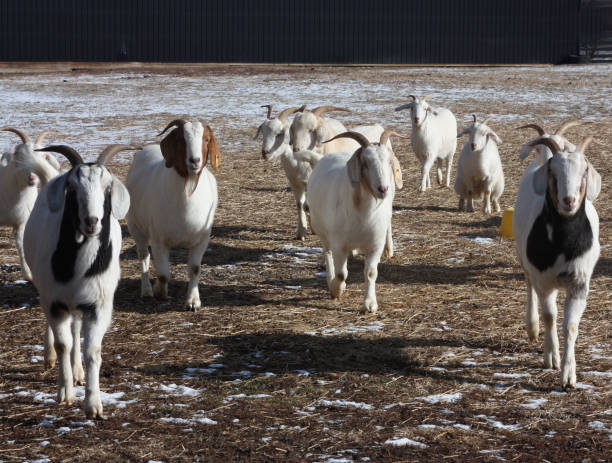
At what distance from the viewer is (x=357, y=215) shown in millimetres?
7496

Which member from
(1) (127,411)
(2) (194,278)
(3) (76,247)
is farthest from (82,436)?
(2) (194,278)

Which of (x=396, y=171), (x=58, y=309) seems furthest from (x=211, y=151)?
(x=58, y=309)

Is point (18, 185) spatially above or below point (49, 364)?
above

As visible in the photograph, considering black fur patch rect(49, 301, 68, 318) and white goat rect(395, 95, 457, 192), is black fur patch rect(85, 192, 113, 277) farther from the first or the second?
white goat rect(395, 95, 457, 192)

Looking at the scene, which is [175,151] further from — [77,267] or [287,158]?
[287,158]

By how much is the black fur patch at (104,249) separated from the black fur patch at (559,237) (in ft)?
9.15

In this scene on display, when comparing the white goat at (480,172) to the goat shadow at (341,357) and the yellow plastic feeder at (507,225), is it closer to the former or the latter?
the yellow plastic feeder at (507,225)

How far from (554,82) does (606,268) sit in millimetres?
18028

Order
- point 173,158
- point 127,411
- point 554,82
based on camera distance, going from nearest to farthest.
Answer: point 127,411
point 173,158
point 554,82

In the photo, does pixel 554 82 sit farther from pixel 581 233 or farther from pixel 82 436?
pixel 82 436

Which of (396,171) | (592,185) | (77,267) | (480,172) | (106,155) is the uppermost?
(106,155)

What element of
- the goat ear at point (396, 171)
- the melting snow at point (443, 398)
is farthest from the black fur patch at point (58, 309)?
the goat ear at point (396, 171)

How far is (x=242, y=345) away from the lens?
671 centimetres
